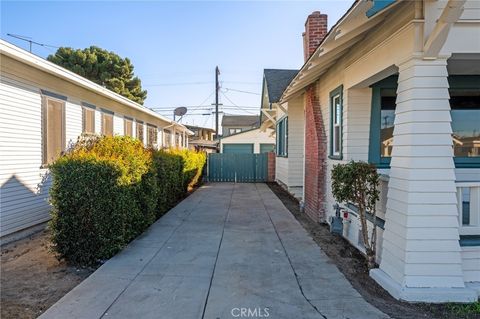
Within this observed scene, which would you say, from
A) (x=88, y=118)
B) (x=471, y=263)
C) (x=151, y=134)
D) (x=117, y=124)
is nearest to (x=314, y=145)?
(x=471, y=263)

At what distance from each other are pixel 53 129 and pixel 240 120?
41539 mm

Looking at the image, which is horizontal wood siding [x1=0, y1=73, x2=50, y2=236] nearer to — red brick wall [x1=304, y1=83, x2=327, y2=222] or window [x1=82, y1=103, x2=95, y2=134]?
window [x1=82, y1=103, x2=95, y2=134]

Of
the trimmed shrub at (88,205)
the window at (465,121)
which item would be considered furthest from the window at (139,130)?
the window at (465,121)

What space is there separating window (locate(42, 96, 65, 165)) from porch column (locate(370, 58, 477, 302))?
7767 millimetres

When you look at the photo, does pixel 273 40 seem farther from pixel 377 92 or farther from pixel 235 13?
pixel 377 92

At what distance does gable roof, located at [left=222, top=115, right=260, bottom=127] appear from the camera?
48.3m

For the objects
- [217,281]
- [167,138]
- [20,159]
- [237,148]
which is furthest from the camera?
[237,148]

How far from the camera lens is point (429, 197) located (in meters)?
3.69

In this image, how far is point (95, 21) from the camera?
10125mm

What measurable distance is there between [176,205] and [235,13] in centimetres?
610

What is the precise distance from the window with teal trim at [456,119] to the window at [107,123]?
350 inches

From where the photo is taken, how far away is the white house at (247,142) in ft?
109

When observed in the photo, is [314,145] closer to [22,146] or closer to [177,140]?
[22,146]

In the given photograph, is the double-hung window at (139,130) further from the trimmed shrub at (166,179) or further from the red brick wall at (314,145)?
the red brick wall at (314,145)
